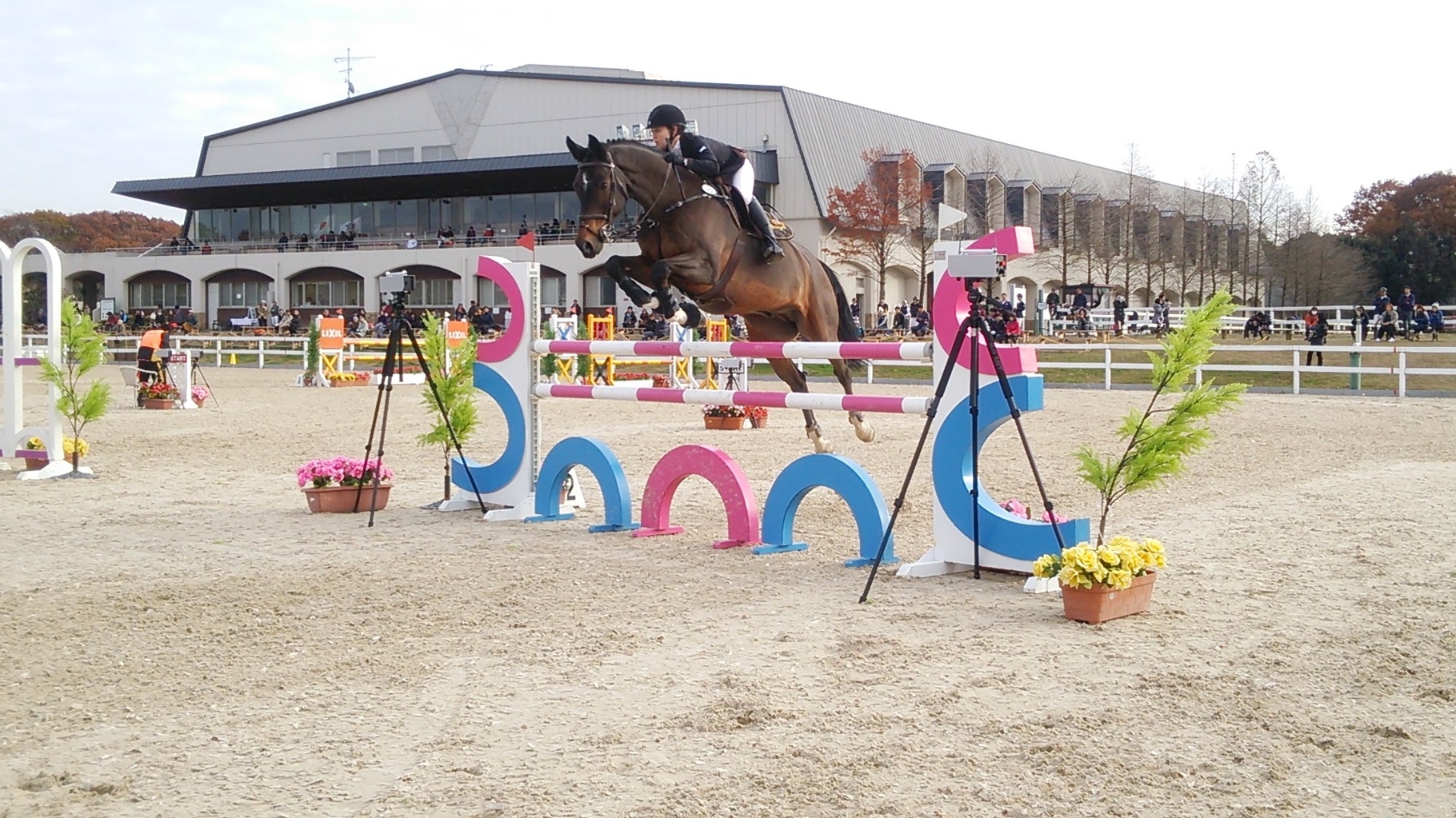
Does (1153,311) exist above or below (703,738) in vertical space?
above

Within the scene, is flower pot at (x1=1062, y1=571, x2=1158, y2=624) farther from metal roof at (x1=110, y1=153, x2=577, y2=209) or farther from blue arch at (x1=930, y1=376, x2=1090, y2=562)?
metal roof at (x1=110, y1=153, x2=577, y2=209)

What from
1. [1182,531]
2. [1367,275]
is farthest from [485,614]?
[1367,275]

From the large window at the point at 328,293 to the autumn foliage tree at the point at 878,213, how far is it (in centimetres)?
2101

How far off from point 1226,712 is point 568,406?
16742 millimetres

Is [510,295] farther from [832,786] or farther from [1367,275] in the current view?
[1367,275]

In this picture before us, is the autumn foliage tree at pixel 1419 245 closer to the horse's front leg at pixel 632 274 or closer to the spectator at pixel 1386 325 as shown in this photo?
the spectator at pixel 1386 325

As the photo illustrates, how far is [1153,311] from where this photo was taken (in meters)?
35.7

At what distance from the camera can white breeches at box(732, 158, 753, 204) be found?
8.02 m

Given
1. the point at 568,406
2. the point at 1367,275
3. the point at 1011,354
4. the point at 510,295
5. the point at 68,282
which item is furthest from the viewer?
the point at 68,282

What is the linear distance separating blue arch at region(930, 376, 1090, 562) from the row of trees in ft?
100

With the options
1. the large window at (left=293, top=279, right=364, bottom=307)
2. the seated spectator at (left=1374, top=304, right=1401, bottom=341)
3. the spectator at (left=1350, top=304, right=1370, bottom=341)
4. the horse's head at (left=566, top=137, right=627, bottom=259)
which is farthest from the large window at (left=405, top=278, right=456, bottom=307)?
the horse's head at (left=566, top=137, right=627, bottom=259)

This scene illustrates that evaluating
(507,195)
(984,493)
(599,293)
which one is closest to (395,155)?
(507,195)

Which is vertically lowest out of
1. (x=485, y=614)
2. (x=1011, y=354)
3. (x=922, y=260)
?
(x=485, y=614)

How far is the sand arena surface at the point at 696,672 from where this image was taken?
3207mm
